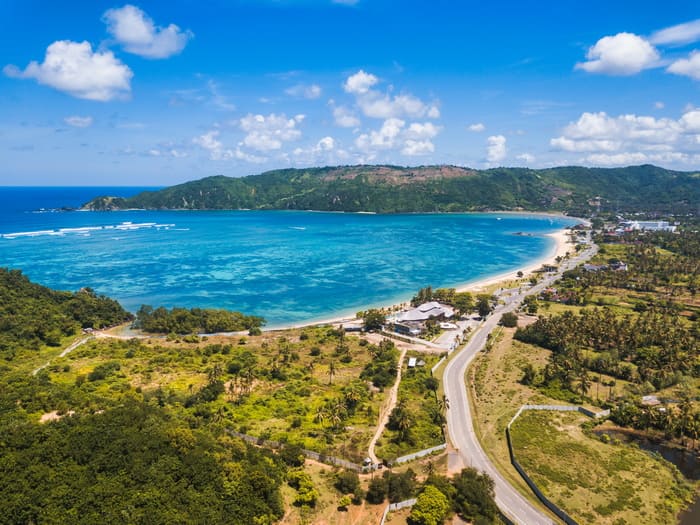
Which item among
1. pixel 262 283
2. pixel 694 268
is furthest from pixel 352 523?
pixel 694 268

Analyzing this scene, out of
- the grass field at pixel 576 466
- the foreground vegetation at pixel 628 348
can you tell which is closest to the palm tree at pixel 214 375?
the grass field at pixel 576 466

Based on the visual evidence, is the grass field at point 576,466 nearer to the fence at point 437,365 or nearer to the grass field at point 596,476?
the grass field at point 596,476

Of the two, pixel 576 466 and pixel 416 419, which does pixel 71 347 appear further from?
pixel 576 466

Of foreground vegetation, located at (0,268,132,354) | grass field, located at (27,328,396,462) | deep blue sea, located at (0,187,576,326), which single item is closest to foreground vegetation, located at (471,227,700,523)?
grass field, located at (27,328,396,462)

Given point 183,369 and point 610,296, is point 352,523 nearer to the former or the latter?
point 183,369

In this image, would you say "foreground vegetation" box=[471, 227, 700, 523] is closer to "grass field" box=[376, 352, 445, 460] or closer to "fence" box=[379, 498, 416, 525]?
"grass field" box=[376, 352, 445, 460]

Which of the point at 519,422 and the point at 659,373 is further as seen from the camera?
the point at 659,373
